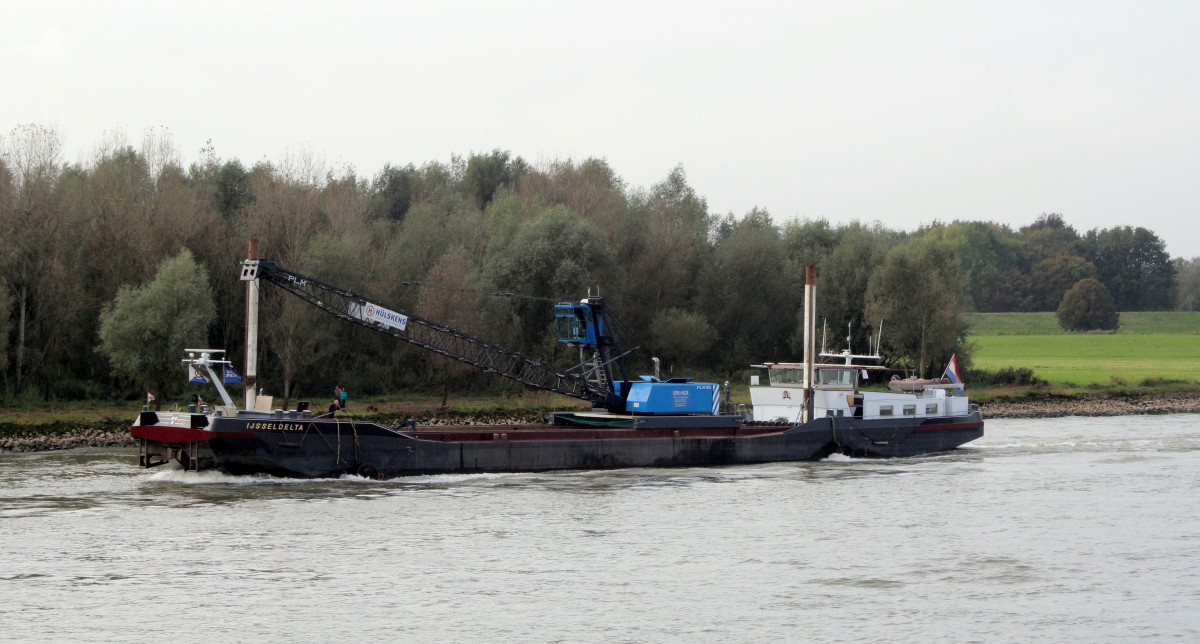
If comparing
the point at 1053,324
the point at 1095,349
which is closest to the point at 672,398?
the point at 1095,349

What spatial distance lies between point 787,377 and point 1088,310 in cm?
8847

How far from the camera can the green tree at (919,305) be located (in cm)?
7494

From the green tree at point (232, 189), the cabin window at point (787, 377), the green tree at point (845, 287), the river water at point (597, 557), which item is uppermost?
the green tree at point (232, 189)

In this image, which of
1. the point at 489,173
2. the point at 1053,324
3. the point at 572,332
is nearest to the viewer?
the point at 572,332

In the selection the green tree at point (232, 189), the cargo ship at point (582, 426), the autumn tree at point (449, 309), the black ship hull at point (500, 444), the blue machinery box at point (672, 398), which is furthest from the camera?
the green tree at point (232, 189)

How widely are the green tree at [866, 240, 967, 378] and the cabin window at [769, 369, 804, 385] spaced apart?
30984mm

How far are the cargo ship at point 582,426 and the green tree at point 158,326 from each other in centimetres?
1125

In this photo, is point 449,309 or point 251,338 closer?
point 251,338

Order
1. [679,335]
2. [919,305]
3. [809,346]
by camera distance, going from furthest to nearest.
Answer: [919,305] → [679,335] → [809,346]

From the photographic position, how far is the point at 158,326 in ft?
163

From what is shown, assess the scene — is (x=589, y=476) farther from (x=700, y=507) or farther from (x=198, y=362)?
(x=198, y=362)

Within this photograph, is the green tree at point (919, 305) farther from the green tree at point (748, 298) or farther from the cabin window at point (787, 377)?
the cabin window at point (787, 377)

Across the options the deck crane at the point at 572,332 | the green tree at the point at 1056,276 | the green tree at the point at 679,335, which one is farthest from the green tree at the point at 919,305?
the green tree at the point at 1056,276

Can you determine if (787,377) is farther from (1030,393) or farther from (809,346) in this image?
(1030,393)
